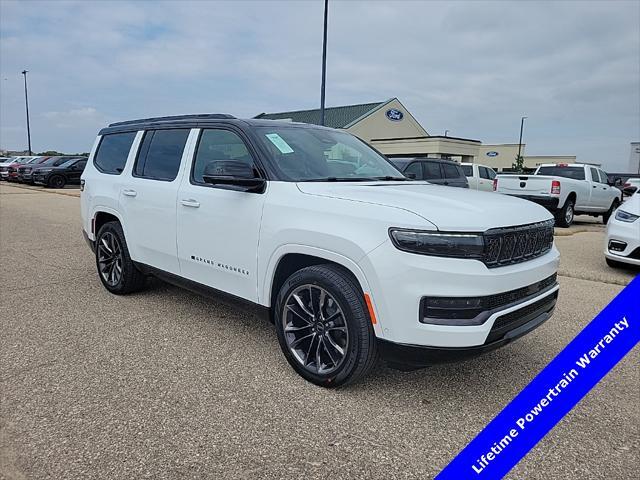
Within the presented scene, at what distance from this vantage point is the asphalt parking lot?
244 cm

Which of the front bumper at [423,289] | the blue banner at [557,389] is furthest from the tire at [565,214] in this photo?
the blue banner at [557,389]

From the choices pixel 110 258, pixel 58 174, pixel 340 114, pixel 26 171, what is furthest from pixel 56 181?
pixel 340 114

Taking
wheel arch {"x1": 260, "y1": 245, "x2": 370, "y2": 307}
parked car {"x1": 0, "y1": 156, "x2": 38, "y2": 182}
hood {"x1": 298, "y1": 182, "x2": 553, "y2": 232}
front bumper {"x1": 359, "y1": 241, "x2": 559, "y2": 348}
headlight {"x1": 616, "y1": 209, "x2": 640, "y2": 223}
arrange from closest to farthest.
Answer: front bumper {"x1": 359, "y1": 241, "x2": 559, "y2": 348}, hood {"x1": 298, "y1": 182, "x2": 553, "y2": 232}, wheel arch {"x1": 260, "y1": 245, "x2": 370, "y2": 307}, headlight {"x1": 616, "y1": 209, "x2": 640, "y2": 223}, parked car {"x1": 0, "y1": 156, "x2": 38, "y2": 182}

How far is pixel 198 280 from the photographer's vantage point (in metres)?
4.07

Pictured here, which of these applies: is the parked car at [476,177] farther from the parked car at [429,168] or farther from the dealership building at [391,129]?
the dealership building at [391,129]

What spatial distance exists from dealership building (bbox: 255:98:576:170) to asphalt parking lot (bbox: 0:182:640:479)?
3952 cm

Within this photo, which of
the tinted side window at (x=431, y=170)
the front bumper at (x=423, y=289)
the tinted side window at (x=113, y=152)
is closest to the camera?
the front bumper at (x=423, y=289)

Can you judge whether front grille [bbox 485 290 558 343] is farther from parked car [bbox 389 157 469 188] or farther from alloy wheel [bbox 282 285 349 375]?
parked car [bbox 389 157 469 188]

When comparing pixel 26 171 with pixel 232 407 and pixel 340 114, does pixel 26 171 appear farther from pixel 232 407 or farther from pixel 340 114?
pixel 340 114

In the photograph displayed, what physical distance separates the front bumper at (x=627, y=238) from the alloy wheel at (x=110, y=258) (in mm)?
6502

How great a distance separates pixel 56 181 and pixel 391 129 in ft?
115

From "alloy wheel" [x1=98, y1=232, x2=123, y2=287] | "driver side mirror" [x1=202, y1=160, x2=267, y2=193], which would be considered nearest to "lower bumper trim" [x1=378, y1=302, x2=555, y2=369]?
"driver side mirror" [x1=202, y1=160, x2=267, y2=193]

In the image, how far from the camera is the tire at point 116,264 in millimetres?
4992

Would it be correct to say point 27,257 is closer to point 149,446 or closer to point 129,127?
point 129,127
